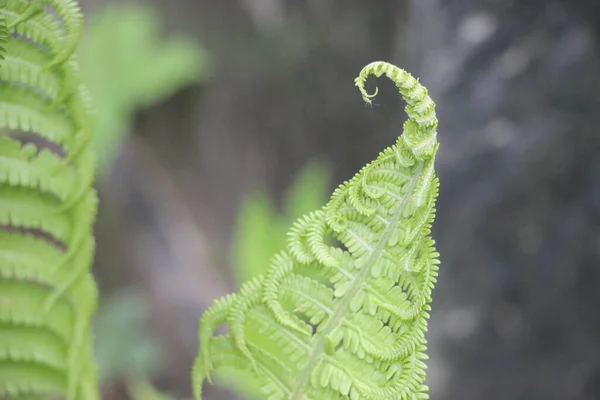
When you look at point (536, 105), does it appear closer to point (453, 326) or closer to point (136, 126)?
point (453, 326)

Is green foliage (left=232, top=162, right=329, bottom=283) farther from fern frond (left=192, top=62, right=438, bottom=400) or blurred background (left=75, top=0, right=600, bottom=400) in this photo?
fern frond (left=192, top=62, right=438, bottom=400)

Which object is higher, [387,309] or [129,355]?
[129,355]

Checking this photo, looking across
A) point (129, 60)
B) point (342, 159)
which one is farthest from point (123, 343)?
point (129, 60)

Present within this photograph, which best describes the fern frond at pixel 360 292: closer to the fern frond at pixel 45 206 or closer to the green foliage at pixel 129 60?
the fern frond at pixel 45 206

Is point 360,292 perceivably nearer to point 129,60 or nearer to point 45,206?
point 45,206

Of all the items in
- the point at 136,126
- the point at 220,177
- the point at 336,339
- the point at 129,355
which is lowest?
the point at 336,339

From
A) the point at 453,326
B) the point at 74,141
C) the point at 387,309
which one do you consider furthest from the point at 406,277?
the point at 453,326

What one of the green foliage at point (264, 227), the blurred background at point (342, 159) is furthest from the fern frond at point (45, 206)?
the green foliage at point (264, 227)

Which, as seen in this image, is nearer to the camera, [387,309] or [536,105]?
[387,309]

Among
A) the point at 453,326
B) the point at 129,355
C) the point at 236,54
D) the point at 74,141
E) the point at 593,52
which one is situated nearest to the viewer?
the point at 74,141

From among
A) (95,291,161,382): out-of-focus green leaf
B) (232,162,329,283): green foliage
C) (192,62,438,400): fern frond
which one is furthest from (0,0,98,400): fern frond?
(95,291,161,382): out-of-focus green leaf
